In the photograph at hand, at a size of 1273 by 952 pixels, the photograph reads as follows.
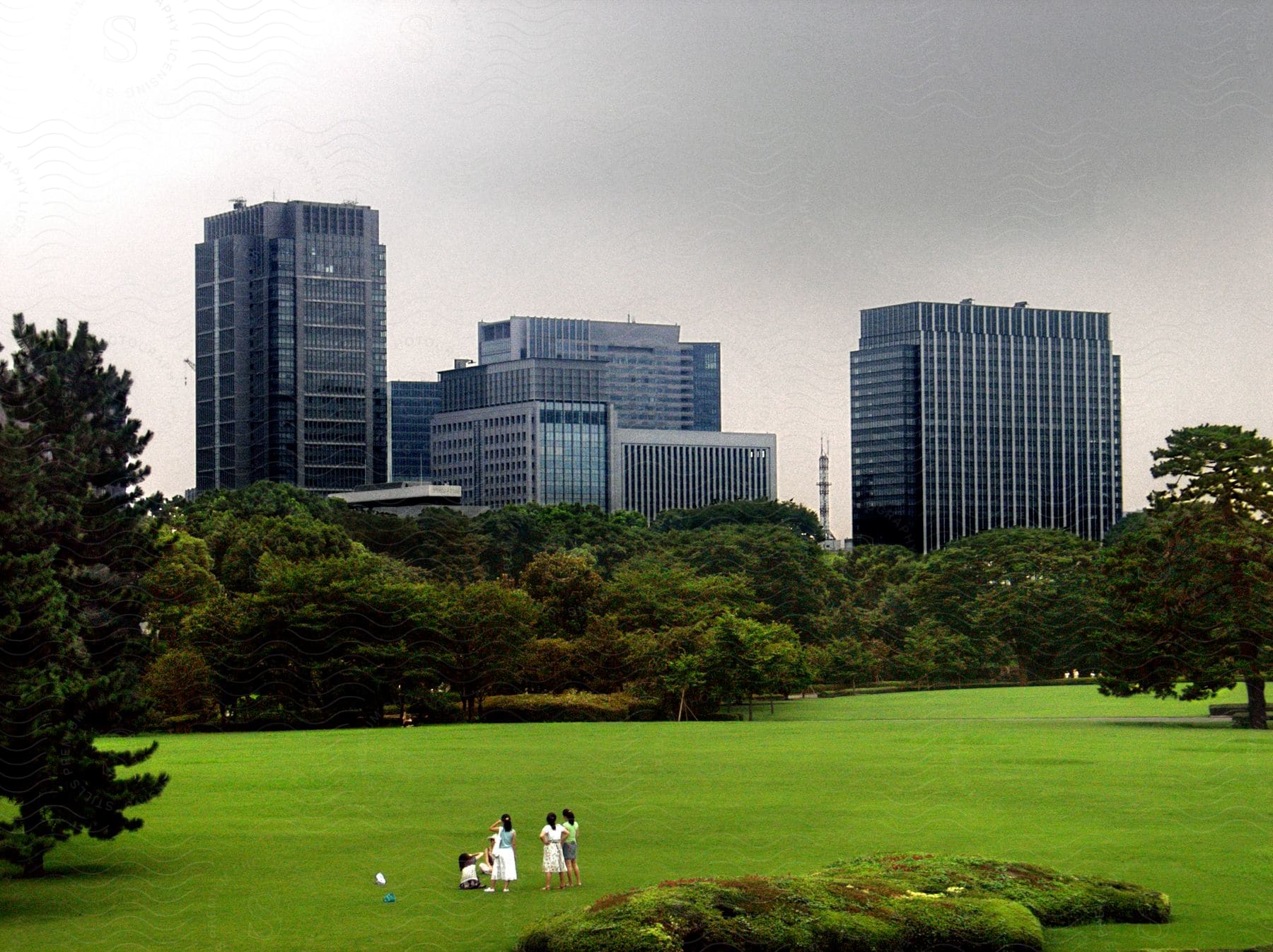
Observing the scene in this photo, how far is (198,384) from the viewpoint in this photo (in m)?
64.3

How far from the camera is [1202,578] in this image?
63.6 ft

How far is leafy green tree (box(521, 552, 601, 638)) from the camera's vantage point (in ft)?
92.6

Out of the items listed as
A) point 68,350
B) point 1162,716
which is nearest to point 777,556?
point 1162,716

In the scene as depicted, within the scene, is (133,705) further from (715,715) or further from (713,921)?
(715,715)

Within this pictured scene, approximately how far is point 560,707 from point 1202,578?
34.3ft

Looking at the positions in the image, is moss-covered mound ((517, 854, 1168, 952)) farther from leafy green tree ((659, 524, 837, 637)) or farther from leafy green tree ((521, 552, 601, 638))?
leafy green tree ((659, 524, 837, 637))

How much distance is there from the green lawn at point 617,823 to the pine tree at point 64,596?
61 centimetres

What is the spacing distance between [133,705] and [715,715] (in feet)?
55.4

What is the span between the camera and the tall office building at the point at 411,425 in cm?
9162

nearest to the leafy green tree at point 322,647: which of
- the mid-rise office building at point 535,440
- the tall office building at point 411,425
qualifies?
the mid-rise office building at point 535,440

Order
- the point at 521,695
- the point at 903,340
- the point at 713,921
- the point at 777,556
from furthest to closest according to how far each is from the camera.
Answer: the point at 777,556 < the point at 521,695 < the point at 903,340 < the point at 713,921

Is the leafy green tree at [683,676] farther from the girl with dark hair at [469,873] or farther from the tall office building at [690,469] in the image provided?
the tall office building at [690,469]

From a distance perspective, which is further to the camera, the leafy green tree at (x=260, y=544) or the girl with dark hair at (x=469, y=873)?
the leafy green tree at (x=260, y=544)

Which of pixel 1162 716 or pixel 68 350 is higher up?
pixel 68 350
